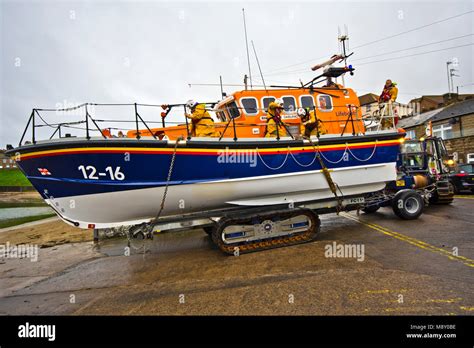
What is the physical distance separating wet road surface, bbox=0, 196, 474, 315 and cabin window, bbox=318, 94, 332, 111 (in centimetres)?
329

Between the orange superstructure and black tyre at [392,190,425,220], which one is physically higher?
the orange superstructure

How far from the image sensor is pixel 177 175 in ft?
16.4

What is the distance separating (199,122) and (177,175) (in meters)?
1.32

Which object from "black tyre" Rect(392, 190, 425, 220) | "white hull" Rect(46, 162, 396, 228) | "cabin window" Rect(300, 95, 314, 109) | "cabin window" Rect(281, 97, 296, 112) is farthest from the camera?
"black tyre" Rect(392, 190, 425, 220)

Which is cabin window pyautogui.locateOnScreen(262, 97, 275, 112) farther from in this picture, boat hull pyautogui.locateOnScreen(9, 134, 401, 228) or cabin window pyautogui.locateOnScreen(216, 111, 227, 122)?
boat hull pyautogui.locateOnScreen(9, 134, 401, 228)

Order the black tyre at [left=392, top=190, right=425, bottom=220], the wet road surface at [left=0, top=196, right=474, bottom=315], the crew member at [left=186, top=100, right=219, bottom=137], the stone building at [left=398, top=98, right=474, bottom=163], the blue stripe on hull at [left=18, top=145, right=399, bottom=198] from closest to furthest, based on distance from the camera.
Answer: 1. the wet road surface at [left=0, top=196, right=474, bottom=315]
2. the blue stripe on hull at [left=18, top=145, right=399, bottom=198]
3. the crew member at [left=186, top=100, right=219, bottom=137]
4. the black tyre at [left=392, top=190, right=425, bottom=220]
5. the stone building at [left=398, top=98, right=474, bottom=163]

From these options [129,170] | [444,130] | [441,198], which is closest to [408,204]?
[441,198]

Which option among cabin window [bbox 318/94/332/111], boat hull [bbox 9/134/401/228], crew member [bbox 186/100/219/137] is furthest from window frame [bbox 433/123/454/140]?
crew member [bbox 186/100/219/137]

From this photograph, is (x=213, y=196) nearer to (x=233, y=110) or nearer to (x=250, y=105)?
(x=233, y=110)

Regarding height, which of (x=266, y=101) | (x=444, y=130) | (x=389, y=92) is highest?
(x=444, y=130)

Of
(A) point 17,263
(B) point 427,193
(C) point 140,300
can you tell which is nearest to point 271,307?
(C) point 140,300

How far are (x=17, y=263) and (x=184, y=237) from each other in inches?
168

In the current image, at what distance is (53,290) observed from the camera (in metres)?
4.52

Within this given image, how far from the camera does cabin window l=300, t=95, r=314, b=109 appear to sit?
646 cm
